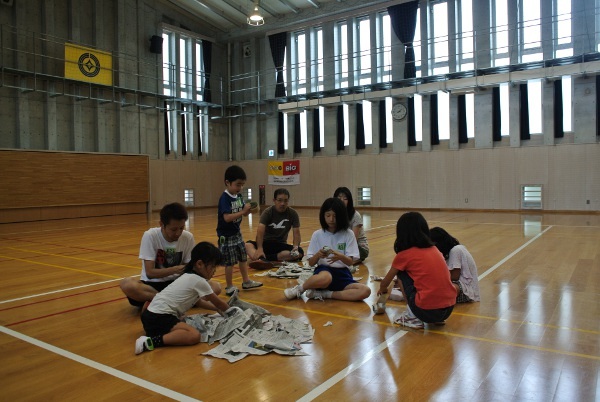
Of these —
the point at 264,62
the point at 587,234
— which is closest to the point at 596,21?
the point at 587,234

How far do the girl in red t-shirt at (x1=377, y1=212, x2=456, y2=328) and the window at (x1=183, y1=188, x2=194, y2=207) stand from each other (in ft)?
58.5

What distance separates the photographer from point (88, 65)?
52.2ft

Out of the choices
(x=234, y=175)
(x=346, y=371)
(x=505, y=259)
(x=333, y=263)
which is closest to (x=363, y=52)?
(x=505, y=259)

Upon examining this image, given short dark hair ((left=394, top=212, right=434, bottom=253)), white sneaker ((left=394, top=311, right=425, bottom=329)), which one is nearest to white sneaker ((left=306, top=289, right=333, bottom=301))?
white sneaker ((left=394, top=311, right=425, bottom=329))

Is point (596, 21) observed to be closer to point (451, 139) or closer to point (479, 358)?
point (451, 139)

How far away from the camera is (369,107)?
18812 millimetres

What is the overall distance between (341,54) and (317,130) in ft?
10.8

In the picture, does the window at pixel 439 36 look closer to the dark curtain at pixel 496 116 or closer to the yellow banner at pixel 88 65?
the dark curtain at pixel 496 116

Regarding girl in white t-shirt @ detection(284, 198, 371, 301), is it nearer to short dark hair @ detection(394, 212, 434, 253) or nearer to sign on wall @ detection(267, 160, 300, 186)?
short dark hair @ detection(394, 212, 434, 253)

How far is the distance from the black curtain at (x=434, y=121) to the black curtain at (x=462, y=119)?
843 mm

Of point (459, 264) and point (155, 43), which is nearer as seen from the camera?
point (459, 264)

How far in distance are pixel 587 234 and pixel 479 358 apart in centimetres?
745

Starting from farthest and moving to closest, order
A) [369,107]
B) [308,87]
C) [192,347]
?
[308,87], [369,107], [192,347]

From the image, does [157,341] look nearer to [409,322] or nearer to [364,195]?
[409,322]
